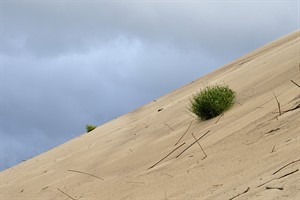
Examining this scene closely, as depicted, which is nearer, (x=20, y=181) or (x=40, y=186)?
(x=40, y=186)

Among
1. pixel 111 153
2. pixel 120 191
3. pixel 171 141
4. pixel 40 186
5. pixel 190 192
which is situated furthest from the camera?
pixel 111 153

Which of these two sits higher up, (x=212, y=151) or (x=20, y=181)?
(x=20, y=181)

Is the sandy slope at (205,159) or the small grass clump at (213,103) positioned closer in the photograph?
the sandy slope at (205,159)

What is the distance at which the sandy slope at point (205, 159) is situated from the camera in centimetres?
272

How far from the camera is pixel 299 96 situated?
12.9 feet

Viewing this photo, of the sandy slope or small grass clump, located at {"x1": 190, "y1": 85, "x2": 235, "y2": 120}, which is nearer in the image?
the sandy slope

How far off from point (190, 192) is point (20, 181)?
3.43 m

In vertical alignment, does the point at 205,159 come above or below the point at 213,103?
below

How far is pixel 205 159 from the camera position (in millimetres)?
3475

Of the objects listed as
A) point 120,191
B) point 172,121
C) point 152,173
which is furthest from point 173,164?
point 172,121

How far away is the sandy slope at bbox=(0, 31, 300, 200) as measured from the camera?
2.72m

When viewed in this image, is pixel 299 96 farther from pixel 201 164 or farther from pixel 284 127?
pixel 201 164

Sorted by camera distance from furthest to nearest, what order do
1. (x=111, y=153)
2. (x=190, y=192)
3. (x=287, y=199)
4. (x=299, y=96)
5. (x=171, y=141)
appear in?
(x=111, y=153), (x=171, y=141), (x=299, y=96), (x=190, y=192), (x=287, y=199)

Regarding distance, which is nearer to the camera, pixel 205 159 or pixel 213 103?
pixel 205 159
